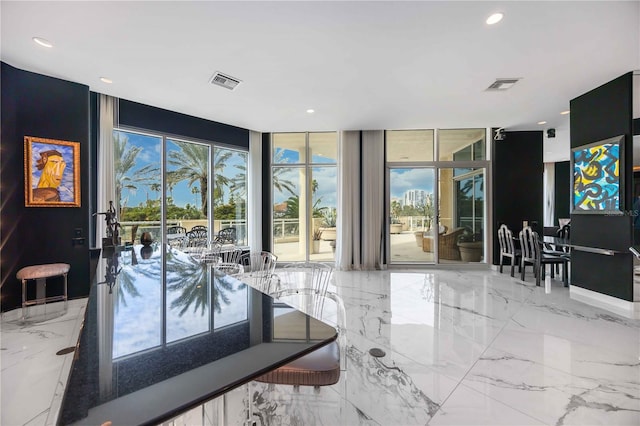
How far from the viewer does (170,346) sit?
38.4 inches

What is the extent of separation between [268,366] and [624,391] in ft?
9.34

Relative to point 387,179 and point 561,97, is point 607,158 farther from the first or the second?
point 387,179

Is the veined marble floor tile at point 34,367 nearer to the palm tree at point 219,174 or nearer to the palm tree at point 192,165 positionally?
the palm tree at point 192,165

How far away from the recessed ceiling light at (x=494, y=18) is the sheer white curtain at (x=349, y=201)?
3694 millimetres

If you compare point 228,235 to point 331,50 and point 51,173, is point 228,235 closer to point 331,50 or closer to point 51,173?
point 51,173

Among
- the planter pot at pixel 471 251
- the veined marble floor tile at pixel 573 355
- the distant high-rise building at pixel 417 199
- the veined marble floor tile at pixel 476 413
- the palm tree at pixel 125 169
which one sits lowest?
the veined marble floor tile at pixel 476 413

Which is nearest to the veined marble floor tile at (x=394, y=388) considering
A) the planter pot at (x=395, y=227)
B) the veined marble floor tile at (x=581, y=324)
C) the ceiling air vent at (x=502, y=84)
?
the veined marble floor tile at (x=581, y=324)

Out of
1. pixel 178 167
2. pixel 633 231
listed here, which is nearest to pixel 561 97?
pixel 633 231

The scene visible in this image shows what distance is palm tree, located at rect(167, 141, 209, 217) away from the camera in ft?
17.2

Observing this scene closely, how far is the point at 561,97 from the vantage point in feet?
13.6

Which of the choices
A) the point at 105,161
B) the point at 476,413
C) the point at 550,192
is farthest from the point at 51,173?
the point at 550,192

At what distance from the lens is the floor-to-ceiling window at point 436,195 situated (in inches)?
246

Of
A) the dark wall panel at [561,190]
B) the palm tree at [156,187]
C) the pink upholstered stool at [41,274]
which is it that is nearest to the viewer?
the pink upholstered stool at [41,274]

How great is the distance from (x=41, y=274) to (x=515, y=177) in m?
8.26
